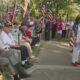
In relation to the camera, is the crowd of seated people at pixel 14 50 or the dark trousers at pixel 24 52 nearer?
the crowd of seated people at pixel 14 50

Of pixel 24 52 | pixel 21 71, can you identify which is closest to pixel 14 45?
pixel 24 52

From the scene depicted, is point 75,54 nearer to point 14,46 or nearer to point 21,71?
point 14,46

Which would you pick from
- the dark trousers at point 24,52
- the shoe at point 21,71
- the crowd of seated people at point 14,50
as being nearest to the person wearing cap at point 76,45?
the crowd of seated people at point 14,50

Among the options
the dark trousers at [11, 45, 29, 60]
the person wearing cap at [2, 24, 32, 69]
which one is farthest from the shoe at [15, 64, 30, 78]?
the dark trousers at [11, 45, 29, 60]

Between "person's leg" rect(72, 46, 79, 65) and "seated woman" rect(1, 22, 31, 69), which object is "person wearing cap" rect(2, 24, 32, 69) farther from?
"person's leg" rect(72, 46, 79, 65)

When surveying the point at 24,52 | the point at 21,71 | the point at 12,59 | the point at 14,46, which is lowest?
the point at 21,71

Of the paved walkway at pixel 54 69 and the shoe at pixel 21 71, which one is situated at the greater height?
the shoe at pixel 21 71

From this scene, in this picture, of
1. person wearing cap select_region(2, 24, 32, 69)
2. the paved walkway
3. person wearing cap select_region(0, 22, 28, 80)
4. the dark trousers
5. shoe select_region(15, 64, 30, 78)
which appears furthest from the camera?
the dark trousers

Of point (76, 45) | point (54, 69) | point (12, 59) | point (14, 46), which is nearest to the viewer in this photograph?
point (12, 59)

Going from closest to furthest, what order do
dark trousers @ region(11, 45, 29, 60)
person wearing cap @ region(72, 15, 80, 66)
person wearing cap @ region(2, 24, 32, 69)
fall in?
person wearing cap @ region(2, 24, 32, 69)
dark trousers @ region(11, 45, 29, 60)
person wearing cap @ region(72, 15, 80, 66)

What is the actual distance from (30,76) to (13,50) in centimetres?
118

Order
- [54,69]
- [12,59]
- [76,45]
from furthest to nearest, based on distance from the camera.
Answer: [76,45] < [54,69] < [12,59]

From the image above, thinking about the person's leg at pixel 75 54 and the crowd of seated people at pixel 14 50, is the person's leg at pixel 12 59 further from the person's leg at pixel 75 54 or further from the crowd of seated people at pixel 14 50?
the person's leg at pixel 75 54

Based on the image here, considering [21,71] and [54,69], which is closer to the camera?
[21,71]
